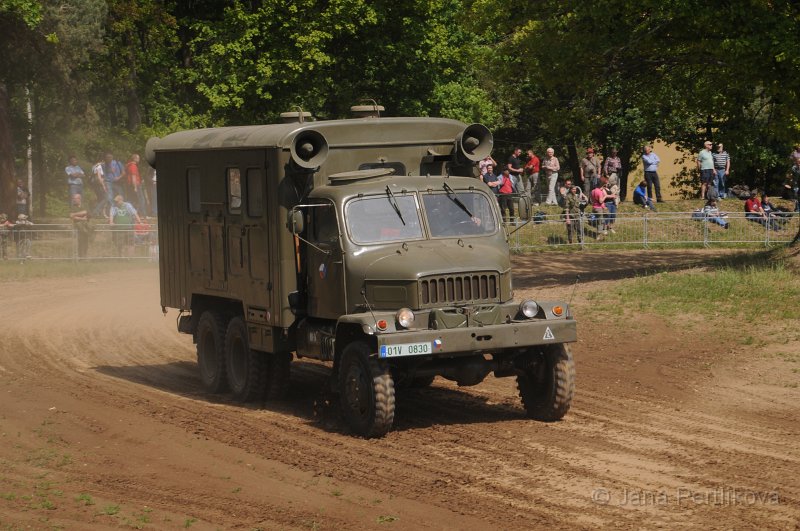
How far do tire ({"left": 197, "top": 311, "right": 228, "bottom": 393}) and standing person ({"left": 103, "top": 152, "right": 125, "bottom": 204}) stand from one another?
21.6 metres

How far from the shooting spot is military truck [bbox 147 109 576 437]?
13367 millimetres

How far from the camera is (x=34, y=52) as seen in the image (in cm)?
4372

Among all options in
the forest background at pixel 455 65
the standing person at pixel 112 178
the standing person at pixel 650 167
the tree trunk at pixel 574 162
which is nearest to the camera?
the forest background at pixel 455 65

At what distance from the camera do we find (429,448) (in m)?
12.8

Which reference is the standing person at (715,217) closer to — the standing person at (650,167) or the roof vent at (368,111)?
the standing person at (650,167)

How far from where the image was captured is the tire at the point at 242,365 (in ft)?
52.6

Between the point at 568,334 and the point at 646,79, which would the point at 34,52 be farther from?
the point at 568,334

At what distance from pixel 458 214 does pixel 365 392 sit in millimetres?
2539

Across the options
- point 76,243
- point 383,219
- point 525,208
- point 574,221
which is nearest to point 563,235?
point 574,221

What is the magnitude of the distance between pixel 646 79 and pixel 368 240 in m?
16.8

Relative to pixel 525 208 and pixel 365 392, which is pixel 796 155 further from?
pixel 365 392

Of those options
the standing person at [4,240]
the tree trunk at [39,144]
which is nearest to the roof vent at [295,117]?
the standing person at [4,240]

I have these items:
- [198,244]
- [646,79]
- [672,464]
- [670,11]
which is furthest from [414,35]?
[672,464]

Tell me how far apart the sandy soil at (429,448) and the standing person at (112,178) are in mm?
18089
